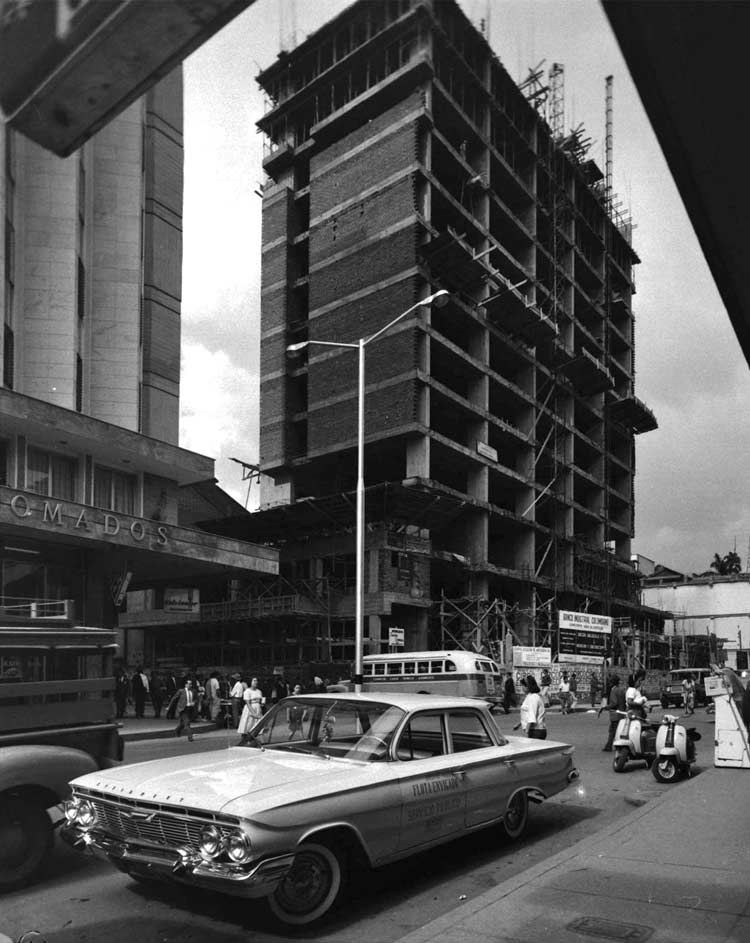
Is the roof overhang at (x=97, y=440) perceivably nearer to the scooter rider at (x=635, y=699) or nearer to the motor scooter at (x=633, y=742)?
the scooter rider at (x=635, y=699)

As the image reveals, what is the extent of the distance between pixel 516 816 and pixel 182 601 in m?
36.4

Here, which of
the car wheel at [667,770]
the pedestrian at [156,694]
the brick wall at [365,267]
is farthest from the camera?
the brick wall at [365,267]

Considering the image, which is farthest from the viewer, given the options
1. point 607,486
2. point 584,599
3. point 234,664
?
point 607,486

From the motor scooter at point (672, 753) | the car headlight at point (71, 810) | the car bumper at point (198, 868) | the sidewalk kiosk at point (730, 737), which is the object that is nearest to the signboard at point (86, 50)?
the car bumper at point (198, 868)

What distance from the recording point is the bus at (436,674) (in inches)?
1252

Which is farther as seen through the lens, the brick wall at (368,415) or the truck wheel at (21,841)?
the brick wall at (368,415)

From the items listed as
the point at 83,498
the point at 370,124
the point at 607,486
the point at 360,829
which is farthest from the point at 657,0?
the point at 607,486

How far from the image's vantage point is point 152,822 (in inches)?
238

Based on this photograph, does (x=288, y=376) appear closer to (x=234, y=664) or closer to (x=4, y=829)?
(x=234, y=664)

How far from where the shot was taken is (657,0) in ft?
11.1

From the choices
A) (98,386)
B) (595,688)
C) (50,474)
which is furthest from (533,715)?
(98,386)

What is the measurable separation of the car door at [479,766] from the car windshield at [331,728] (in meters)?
0.81

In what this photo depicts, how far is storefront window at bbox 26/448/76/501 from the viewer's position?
2886 centimetres

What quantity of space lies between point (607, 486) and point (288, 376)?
3281 cm
